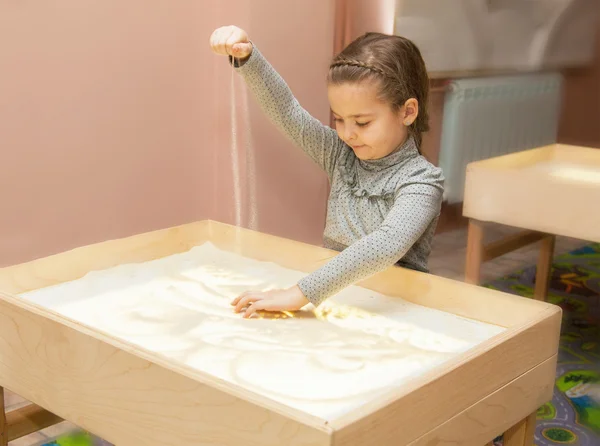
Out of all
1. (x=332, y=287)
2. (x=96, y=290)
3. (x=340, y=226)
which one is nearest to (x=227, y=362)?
(x=332, y=287)

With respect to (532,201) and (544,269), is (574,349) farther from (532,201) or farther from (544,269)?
(532,201)

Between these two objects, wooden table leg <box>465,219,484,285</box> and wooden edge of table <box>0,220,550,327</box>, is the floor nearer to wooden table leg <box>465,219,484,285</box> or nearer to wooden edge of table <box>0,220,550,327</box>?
wooden table leg <box>465,219,484,285</box>

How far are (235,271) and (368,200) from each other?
26 centimetres

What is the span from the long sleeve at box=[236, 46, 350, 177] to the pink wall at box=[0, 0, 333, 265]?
48 cm

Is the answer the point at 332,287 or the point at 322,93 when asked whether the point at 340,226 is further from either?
the point at 322,93

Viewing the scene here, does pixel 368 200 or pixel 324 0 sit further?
pixel 324 0

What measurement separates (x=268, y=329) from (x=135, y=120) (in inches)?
35.9

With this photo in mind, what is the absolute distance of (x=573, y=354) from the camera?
1.93 meters

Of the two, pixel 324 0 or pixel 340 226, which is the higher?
pixel 324 0

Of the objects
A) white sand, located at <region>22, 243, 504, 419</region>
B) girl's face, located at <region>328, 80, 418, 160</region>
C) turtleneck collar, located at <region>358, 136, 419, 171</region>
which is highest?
girl's face, located at <region>328, 80, 418, 160</region>

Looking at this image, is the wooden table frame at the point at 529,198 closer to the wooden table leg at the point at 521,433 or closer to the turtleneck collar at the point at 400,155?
the turtleneck collar at the point at 400,155

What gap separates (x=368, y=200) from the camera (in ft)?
Result: 4.26

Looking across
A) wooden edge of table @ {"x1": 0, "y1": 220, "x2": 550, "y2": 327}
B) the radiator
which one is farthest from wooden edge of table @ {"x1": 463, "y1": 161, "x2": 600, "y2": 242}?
wooden edge of table @ {"x1": 0, "y1": 220, "x2": 550, "y2": 327}

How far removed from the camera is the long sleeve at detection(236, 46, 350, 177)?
4.34 ft
